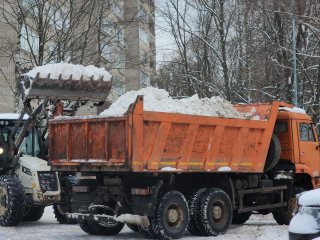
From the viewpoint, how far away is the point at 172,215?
348 inches

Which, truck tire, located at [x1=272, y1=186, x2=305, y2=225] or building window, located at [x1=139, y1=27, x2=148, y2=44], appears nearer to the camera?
truck tire, located at [x1=272, y1=186, x2=305, y2=225]

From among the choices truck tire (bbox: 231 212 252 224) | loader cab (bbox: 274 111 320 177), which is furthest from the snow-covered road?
loader cab (bbox: 274 111 320 177)

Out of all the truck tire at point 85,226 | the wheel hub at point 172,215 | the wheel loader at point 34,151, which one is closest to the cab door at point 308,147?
the wheel hub at point 172,215

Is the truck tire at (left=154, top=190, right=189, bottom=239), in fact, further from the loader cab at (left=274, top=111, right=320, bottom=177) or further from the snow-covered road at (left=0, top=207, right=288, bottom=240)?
the loader cab at (left=274, top=111, right=320, bottom=177)

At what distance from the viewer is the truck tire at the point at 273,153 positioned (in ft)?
36.6

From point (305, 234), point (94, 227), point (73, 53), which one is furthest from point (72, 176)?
point (73, 53)

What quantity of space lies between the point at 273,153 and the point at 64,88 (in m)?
4.89

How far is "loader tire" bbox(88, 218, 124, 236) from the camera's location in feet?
32.5

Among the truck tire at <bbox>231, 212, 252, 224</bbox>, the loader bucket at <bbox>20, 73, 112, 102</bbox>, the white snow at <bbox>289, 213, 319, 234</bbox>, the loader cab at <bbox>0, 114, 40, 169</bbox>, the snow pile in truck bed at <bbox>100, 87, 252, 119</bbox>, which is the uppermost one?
the loader bucket at <bbox>20, 73, 112, 102</bbox>

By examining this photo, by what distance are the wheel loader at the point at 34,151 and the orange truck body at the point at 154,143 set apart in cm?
132

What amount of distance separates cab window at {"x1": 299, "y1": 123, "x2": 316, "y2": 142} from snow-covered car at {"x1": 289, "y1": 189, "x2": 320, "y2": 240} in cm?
556

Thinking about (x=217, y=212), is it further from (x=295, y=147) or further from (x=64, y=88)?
(x=64, y=88)

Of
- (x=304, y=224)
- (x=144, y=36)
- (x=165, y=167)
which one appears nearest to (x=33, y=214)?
(x=165, y=167)

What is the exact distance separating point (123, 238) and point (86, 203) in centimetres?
99
